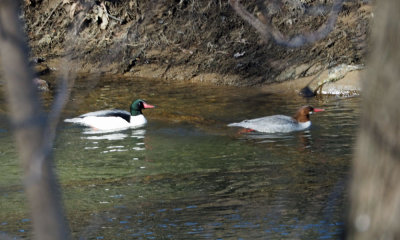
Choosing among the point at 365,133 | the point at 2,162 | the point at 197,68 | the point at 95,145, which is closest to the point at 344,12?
the point at 197,68

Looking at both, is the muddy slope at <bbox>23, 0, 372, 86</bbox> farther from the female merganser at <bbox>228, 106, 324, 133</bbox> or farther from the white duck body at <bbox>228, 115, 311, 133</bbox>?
the white duck body at <bbox>228, 115, 311, 133</bbox>

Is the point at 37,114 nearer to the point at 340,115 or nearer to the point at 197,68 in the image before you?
the point at 340,115

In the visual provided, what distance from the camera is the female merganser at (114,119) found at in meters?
13.6

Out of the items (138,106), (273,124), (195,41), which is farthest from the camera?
(195,41)

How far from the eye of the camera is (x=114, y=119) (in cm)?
1411

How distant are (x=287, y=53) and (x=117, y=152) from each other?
7.28m

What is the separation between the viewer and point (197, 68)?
1823 cm

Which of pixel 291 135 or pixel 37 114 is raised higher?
pixel 37 114

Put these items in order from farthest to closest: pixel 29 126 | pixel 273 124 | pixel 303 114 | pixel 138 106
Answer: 1. pixel 138 106
2. pixel 303 114
3. pixel 273 124
4. pixel 29 126

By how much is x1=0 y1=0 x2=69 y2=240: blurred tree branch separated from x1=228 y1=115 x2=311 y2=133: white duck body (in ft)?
33.8

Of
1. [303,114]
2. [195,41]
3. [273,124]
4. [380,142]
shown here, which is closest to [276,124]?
[273,124]

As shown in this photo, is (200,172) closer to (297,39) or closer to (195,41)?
(297,39)

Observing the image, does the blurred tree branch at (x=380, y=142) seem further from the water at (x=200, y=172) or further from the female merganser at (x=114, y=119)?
the female merganser at (x=114, y=119)

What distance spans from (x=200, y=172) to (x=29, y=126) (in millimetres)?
7404
